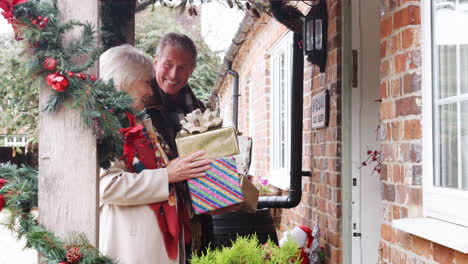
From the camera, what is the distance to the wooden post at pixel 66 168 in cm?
195

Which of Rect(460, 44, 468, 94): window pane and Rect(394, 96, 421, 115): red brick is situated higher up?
Rect(460, 44, 468, 94): window pane

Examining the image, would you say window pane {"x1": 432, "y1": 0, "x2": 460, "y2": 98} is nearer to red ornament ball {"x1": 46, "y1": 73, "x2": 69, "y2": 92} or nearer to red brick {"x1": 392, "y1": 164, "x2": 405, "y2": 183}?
red brick {"x1": 392, "y1": 164, "x2": 405, "y2": 183}

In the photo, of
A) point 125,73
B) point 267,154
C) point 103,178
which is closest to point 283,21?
point 125,73

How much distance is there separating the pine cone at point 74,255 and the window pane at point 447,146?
130 cm

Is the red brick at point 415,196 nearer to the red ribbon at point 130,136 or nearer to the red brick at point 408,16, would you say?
the red brick at point 408,16

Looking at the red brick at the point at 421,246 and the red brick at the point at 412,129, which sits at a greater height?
the red brick at the point at 412,129

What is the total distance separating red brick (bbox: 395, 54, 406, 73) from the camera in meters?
2.18

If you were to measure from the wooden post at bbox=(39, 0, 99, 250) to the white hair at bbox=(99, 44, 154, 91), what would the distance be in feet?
2.06

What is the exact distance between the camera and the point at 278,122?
6219 millimetres

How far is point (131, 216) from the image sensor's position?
2.60 metres

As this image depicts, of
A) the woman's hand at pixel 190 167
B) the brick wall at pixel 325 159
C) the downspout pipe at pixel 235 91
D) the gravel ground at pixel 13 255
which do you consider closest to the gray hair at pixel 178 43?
the brick wall at pixel 325 159

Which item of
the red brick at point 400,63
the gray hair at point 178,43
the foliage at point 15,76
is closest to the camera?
the foliage at point 15,76

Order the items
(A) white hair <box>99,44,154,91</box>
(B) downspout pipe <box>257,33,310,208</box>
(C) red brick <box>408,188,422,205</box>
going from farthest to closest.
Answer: (B) downspout pipe <box>257,33,310,208</box>, (A) white hair <box>99,44,154,91</box>, (C) red brick <box>408,188,422,205</box>

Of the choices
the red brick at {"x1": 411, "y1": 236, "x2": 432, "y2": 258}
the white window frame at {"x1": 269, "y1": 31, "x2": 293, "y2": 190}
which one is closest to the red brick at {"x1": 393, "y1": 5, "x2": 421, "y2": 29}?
the red brick at {"x1": 411, "y1": 236, "x2": 432, "y2": 258}
